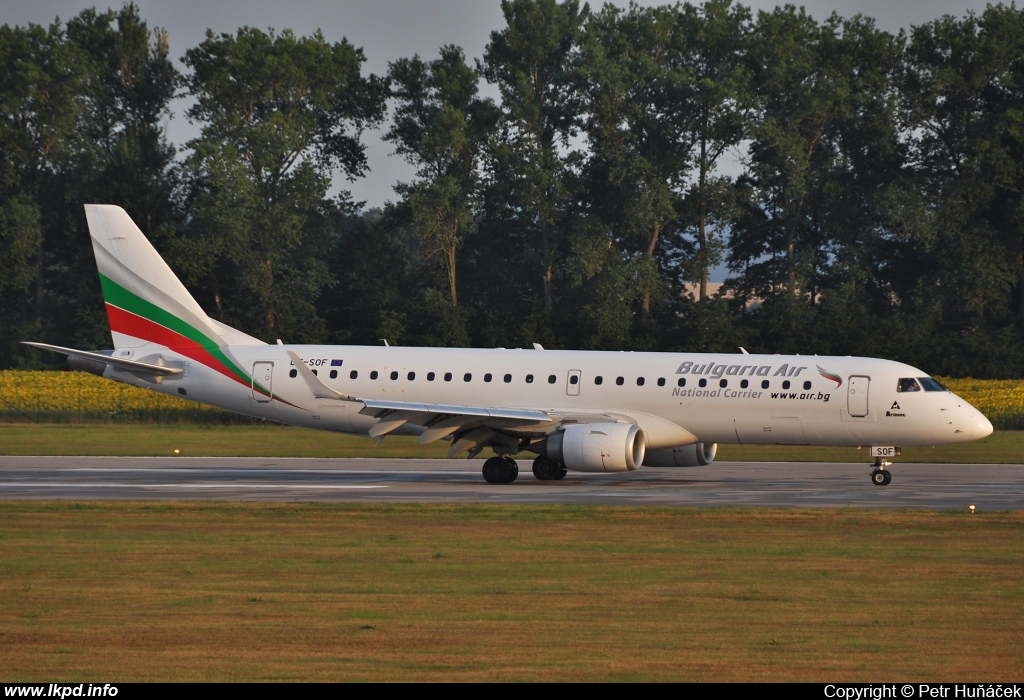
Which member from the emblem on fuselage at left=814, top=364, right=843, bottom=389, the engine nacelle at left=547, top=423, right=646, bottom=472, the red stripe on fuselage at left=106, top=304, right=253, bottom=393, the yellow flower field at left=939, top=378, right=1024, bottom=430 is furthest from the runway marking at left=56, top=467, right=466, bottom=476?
the yellow flower field at left=939, top=378, right=1024, bottom=430

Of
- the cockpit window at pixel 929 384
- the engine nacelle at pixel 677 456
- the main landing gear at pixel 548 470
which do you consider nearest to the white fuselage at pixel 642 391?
the cockpit window at pixel 929 384

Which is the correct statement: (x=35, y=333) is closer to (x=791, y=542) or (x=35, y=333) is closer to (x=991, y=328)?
(x=991, y=328)

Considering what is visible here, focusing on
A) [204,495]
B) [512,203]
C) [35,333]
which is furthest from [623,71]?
[204,495]

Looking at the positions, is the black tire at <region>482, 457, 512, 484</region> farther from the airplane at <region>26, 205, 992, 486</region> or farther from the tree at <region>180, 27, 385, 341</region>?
the tree at <region>180, 27, 385, 341</region>

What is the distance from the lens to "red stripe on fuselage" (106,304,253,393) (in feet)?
110

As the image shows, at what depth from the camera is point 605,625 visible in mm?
12828

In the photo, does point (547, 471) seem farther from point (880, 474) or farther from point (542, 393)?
point (880, 474)

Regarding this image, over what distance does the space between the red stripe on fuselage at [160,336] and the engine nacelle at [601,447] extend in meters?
9.20

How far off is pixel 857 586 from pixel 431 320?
56.3 m

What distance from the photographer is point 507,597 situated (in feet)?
47.5

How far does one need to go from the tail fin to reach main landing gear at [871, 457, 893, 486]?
16487 mm

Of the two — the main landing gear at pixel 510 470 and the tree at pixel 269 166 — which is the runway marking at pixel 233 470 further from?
the tree at pixel 269 166

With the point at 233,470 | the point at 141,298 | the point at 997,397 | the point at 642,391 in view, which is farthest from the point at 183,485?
the point at 997,397
